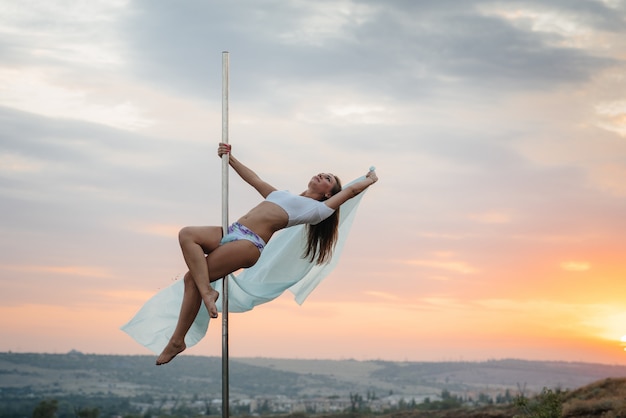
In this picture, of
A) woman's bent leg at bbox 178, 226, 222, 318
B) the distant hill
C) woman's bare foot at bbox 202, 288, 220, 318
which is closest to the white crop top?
woman's bent leg at bbox 178, 226, 222, 318

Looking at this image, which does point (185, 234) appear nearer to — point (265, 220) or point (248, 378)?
point (265, 220)

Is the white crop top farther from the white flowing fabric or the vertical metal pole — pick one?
the white flowing fabric

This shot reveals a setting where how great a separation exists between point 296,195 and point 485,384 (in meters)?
66.1

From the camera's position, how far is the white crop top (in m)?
8.96

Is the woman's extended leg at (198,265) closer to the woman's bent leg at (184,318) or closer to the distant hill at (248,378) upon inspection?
the woman's bent leg at (184,318)

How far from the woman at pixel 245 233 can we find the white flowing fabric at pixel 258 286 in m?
0.35

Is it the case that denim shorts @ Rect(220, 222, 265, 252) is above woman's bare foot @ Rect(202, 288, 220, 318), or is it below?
above

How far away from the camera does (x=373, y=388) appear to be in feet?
251

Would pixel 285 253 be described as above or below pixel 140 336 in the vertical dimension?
above

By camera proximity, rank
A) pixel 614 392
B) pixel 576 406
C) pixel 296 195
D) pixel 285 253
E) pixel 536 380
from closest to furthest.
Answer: pixel 296 195, pixel 285 253, pixel 576 406, pixel 614 392, pixel 536 380

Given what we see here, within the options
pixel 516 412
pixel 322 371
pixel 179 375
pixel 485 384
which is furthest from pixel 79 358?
pixel 516 412

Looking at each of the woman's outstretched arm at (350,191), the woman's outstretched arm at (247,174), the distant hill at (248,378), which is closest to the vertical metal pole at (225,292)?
the woman's outstretched arm at (247,174)

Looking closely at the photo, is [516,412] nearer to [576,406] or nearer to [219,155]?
[576,406]

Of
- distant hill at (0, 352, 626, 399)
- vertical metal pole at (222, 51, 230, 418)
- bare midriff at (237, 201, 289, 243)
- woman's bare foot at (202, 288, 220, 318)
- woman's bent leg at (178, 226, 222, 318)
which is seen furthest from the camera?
distant hill at (0, 352, 626, 399)
